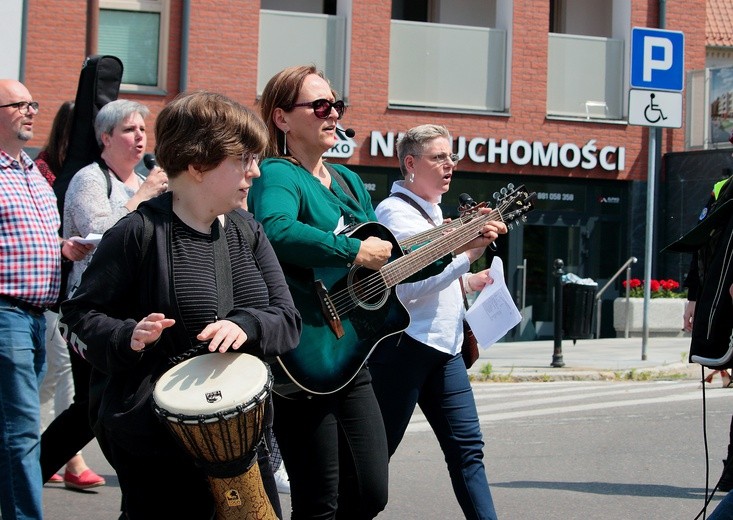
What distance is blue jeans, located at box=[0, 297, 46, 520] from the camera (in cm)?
503

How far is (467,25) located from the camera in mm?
22547

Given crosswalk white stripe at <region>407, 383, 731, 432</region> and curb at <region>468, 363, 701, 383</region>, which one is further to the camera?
curb at <region>468, 363, 701, 383</region>

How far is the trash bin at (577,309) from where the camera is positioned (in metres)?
16.5

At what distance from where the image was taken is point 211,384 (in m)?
3.28

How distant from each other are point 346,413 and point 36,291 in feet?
5.17

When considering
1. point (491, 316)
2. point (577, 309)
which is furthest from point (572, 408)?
point (491, 316)

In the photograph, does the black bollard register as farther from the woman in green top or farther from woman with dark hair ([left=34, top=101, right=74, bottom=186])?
the woman in green top

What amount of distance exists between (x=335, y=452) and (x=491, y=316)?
5.44ft

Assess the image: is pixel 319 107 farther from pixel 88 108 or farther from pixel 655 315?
pixel 655 315

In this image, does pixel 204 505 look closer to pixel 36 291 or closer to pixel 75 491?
pixel 36 291

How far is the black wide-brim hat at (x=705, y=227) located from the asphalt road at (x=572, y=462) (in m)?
1.98

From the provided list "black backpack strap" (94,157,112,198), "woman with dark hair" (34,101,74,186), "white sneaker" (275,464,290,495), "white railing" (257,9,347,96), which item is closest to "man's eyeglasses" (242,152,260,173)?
"black backpack strap" (94,157,112,198)

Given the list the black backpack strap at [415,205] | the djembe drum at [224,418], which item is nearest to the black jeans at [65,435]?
the black backpack strap at [415,205]

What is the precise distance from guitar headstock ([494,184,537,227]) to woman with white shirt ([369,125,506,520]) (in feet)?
0.66
